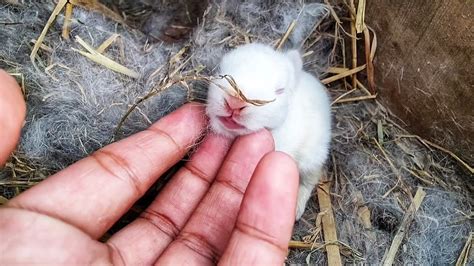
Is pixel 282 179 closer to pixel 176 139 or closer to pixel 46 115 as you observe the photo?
pixel 176 139

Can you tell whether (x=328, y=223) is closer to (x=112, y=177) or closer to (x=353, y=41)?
(x=353, y=41)

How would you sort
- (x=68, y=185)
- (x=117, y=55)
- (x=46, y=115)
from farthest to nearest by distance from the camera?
(x=117, y=55), (x=46, y=115), (x=68, y=185)

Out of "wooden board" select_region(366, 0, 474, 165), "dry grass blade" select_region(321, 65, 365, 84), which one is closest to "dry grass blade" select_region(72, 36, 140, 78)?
"dry grass blade" select_region(321, 65, 365, 84)

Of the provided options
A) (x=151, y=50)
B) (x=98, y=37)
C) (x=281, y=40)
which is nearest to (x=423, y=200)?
(x=281, y=40)

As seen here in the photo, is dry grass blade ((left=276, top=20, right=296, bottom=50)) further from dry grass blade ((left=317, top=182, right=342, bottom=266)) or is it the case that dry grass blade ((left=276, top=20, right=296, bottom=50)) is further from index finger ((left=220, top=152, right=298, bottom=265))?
index finger ((left=220, top=152, right=298, bottom=265))

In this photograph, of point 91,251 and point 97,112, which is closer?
point 91,251

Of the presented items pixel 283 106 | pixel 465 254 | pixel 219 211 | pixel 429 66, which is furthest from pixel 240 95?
pixel 465 254
